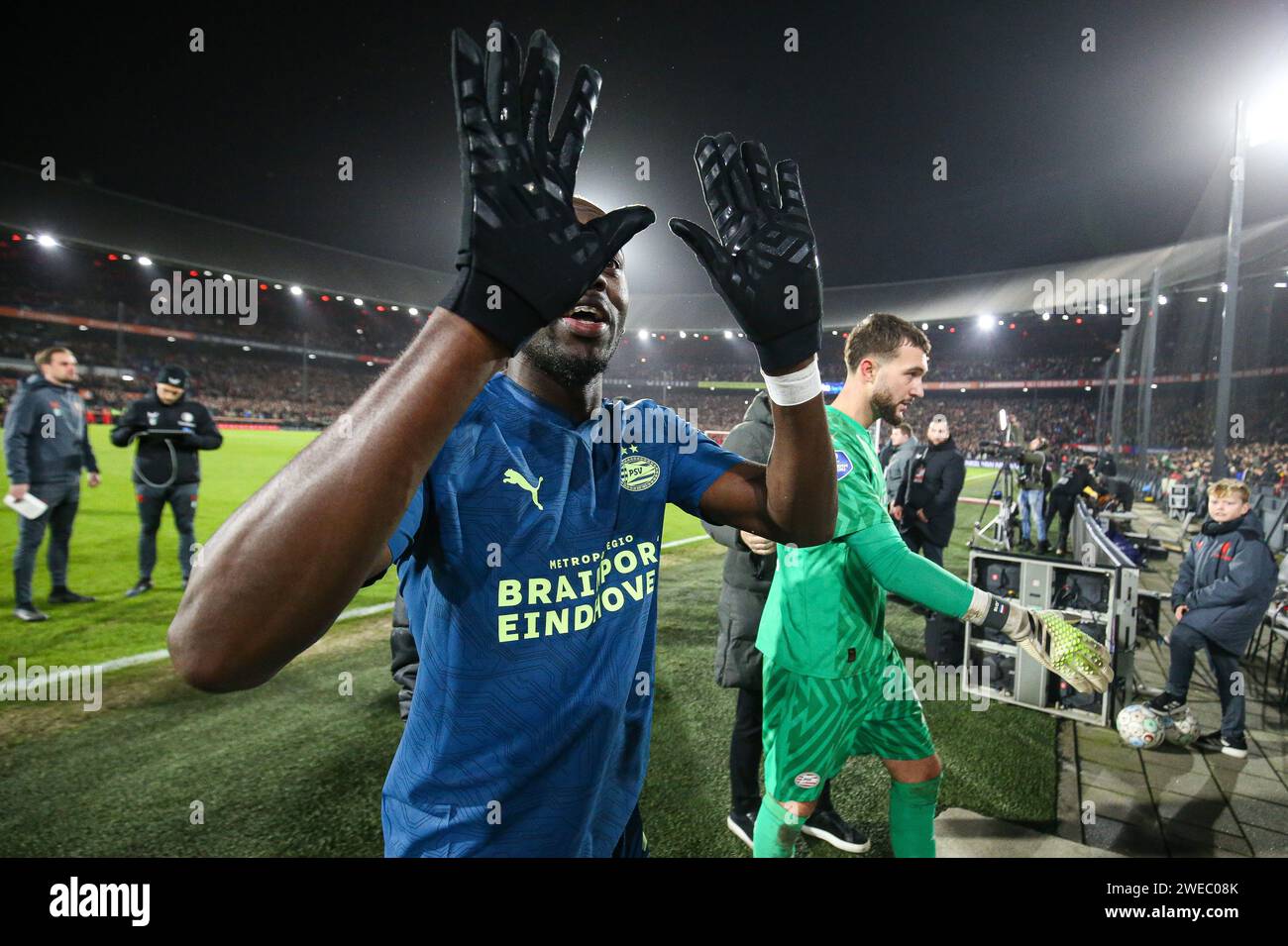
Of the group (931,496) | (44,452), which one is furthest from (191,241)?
(931,496)

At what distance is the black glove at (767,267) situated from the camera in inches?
45.8

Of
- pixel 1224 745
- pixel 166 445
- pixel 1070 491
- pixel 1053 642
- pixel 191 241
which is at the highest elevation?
pixel 191 241

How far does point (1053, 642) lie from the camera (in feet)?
7.27

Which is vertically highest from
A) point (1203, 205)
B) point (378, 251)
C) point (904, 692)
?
point (378, 251)

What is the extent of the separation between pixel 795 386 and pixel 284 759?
12.4ft

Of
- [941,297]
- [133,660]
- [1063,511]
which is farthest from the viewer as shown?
[941,297]

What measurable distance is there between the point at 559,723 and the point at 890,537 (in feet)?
4.85

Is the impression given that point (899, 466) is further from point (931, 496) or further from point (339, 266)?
point (339, 266)

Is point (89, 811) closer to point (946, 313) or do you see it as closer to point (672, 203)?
point (672, 203)

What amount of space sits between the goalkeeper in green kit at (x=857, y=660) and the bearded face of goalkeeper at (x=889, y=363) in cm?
34

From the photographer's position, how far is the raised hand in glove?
7.06 ft

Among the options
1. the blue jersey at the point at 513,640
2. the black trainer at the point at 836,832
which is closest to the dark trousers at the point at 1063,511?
the black trainer at the point at 836,832

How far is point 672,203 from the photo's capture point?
19.9 meters
